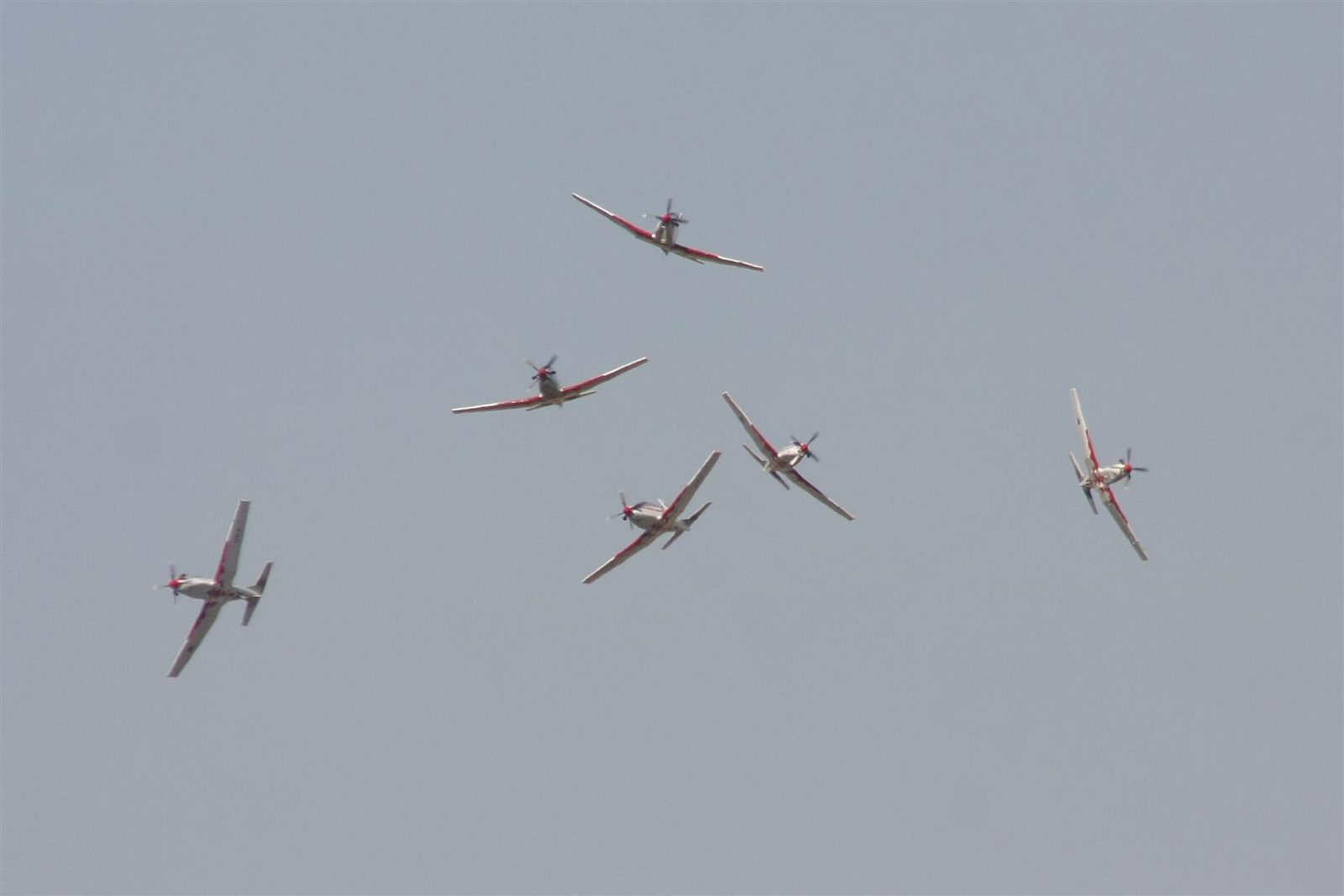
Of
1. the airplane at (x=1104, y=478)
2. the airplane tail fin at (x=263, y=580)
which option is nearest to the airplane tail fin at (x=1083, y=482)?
the airplane at (x=1104, y=478)

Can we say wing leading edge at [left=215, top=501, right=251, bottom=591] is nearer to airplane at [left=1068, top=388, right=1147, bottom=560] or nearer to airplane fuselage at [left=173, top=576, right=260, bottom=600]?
airplane fuselage at [left=173, top=576, right=260, bottom=600]

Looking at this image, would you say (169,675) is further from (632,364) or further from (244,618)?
(632,364)

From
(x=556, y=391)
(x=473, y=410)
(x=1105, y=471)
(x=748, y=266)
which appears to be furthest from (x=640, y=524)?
(x=1105, y=471)

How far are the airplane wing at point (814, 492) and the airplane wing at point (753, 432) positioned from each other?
6.34ft

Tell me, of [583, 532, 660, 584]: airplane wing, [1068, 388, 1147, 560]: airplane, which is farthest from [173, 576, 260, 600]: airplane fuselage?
[1068, 388, 1147, 560]: airplane

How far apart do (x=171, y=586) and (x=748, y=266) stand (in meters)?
44.8

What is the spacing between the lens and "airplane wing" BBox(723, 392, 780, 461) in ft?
295

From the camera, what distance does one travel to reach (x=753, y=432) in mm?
90188

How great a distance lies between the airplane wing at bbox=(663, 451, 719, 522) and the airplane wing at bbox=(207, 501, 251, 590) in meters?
29.4

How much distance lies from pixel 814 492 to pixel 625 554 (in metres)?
15.2

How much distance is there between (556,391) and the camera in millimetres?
88750

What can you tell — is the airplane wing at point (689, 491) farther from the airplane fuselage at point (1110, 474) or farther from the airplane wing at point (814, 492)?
the airplane fuselage at point (1110, 474)

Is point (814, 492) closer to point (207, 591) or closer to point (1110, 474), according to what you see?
point (1110, 474)

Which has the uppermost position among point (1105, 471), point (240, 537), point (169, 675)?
point (1105, 471)
